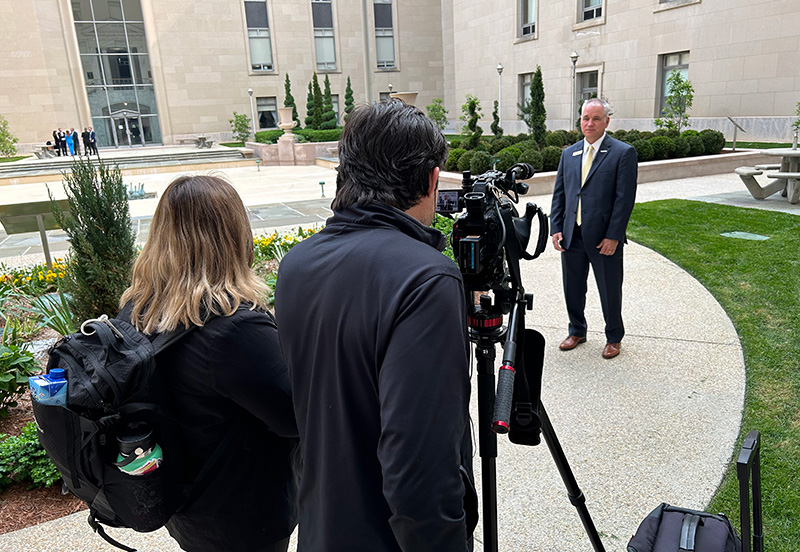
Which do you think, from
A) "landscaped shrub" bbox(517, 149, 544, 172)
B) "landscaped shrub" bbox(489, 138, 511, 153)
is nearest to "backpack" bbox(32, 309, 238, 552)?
"landscaped shrub" bbox(517, 149, 544, 172)

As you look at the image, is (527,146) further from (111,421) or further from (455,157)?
(111,421)

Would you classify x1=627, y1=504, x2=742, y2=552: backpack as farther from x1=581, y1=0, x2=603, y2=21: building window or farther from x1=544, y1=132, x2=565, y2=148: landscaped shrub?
x1=581, y1=0, x2=603, y2=21: building window

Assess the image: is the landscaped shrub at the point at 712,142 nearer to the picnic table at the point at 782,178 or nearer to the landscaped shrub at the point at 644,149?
the landscaped shrub at the point at 644,149

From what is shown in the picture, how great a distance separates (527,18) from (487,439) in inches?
1477

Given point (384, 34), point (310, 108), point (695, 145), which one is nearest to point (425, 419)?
point (695, 145)

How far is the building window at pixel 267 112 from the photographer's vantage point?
42.7 m

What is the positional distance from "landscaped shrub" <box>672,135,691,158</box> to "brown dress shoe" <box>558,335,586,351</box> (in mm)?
13851

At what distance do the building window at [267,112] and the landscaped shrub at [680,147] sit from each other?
106 feet

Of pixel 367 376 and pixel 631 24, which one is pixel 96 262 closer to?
pixel 367 376

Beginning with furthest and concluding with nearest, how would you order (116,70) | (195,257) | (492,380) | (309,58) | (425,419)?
(309,58) → (116,70) → (195,257) → (492,380) → (425,419)

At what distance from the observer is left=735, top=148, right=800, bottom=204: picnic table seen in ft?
37.7

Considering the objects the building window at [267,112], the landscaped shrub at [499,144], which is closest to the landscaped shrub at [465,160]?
the landscaped shrub at [499,144]

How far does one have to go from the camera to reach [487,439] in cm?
181

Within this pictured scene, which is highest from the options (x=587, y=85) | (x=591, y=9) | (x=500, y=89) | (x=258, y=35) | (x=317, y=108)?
(x=258, y=35)
